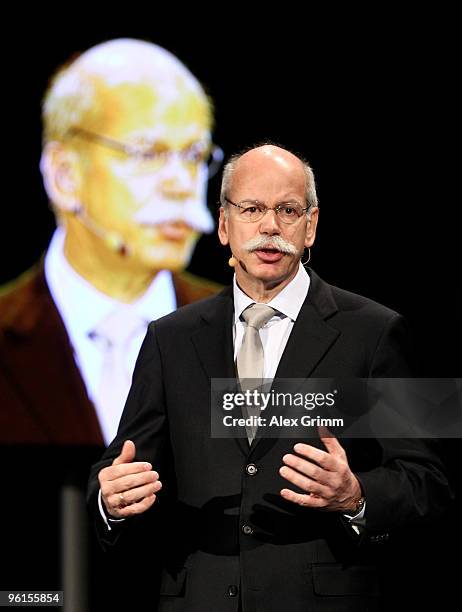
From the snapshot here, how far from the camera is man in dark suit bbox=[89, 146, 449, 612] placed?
198cm

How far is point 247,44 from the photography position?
4.05m

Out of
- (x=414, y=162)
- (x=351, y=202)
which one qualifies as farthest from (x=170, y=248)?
(x=414, y=162)

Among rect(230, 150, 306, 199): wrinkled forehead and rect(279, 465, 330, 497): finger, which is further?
rect(230, 150, 306, 199): wrinkled forehead

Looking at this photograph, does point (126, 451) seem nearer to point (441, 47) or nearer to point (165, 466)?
point (165, 466)

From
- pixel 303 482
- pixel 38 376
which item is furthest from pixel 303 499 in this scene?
pixel 38 376

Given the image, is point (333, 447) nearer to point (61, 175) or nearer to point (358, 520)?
point (358, 520)

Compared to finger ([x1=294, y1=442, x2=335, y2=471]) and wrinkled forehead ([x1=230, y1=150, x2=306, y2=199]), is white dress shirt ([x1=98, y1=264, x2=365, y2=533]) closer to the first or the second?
wrinkled forehead ([x1=230, y1=150, x2=306, y2=199])

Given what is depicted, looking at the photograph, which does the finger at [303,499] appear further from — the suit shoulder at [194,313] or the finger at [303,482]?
the suit shoulder at [194,313]

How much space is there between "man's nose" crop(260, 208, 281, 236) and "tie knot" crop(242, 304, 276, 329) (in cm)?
19

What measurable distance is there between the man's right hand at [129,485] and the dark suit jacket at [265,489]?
0.14 metres

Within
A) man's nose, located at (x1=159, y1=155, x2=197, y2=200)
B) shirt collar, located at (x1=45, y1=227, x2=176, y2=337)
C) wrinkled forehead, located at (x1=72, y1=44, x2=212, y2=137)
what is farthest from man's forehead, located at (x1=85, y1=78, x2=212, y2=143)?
shirt collar, located at (x1=45, y1=227, x2=176, y2=337)

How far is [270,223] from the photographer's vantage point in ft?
7.27

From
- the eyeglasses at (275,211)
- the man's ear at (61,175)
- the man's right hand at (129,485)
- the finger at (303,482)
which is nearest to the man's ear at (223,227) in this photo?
the eyeglasses at (275,211)

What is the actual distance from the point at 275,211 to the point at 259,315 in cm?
26
